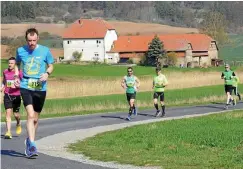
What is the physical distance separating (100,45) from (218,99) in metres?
85.1

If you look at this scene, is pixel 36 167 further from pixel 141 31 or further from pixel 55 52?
pixel 141 31

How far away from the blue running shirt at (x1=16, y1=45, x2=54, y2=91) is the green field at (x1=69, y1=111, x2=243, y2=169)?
1.90 meters


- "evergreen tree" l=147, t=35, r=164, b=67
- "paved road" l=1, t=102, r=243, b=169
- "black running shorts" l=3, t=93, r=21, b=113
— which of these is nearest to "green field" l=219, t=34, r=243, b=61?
"evergreen tree" l=147, t=35, r=164, b=67

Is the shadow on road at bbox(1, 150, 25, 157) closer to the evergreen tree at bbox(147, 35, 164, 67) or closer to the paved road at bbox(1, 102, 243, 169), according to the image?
the paved road at bbox(1, 102, 243, 169)

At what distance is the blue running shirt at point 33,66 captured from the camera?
11148mm

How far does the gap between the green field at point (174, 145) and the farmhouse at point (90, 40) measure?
3981 inches

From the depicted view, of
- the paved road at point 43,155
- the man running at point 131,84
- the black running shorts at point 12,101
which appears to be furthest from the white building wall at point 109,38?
the black running shorts at point 12,101

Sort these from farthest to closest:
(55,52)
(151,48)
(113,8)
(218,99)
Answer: (113,8), (55,52), (151,48), (218,99)

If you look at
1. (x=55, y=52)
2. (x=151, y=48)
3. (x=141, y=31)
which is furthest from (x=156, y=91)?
(x=141, y=31)

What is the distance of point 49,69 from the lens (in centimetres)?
1123

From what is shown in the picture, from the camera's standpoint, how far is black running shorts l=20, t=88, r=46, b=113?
1116cm

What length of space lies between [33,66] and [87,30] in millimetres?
116933

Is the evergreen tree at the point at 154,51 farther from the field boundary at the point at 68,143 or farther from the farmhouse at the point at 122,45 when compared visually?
the field boundary at the point at 68,143

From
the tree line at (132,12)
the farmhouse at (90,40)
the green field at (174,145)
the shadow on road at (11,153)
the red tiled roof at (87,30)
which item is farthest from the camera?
the tree line at (132,12)
